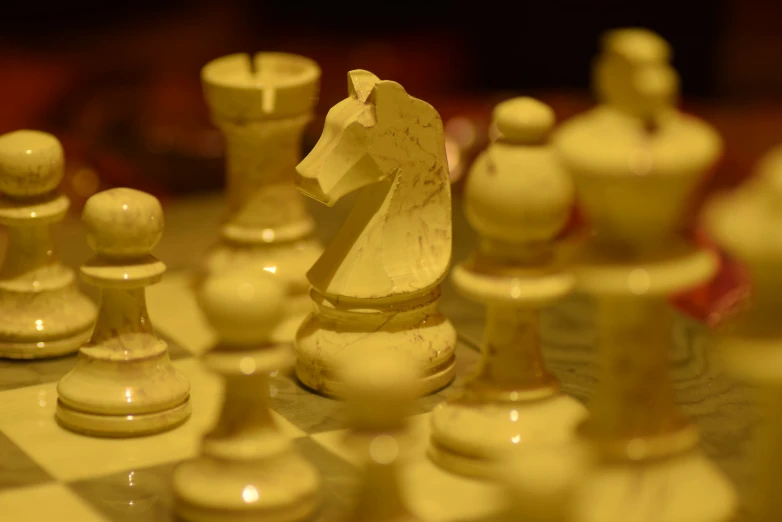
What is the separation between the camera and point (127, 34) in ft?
11.1

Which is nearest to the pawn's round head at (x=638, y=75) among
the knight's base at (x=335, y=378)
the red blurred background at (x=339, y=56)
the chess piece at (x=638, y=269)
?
the chess piece at (x=638, y=269)

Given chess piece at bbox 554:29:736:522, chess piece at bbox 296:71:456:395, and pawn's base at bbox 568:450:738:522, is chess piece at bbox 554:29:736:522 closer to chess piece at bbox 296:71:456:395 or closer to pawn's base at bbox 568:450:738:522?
pawn's base at bbox 568:450:738:522

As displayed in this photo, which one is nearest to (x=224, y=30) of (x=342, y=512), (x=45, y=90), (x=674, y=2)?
(x=45, y=90)

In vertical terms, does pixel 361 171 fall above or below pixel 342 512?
above

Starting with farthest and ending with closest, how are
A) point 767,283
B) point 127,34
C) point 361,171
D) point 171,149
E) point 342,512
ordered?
1. point 127,34
2. point 171,149
3. point 361,171
4. point 342,512
5. point 767,283

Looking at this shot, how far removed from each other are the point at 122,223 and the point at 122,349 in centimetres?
12

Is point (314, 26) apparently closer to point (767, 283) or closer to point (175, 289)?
point (175, 289)

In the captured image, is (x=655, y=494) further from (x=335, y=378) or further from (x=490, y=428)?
(x=335, y=378)

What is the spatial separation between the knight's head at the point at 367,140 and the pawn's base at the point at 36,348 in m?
0.34

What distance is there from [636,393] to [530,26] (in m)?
2.78

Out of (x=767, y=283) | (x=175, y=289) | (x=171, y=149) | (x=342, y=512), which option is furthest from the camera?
(x=171, y=149)

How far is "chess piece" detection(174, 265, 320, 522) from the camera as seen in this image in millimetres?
932

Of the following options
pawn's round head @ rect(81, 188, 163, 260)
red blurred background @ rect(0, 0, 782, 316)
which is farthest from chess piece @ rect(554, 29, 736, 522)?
red blurred background @ rect(0, 0, 782, 316)

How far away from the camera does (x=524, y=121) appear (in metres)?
1.02
